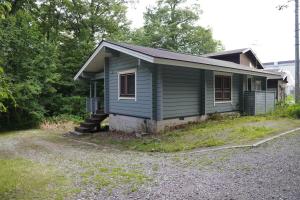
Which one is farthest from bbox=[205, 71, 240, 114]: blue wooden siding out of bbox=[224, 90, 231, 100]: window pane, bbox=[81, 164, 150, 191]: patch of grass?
bbox=[81, 164, 150, 191]: patch of grass

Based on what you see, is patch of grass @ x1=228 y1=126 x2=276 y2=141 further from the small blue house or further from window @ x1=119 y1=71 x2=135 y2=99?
window @ x1=119 y1=71 x2=135 y2=99

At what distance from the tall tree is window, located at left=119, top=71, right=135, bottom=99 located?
62.0 ft

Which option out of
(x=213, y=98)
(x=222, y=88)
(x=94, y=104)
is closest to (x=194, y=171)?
(x=213, y=98)

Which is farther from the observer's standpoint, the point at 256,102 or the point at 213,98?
the point at 256,102

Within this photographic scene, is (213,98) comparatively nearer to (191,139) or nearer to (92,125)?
(191,139)

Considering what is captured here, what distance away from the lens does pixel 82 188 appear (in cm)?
393

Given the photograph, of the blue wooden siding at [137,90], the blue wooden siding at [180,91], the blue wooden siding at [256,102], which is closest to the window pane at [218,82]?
the blue wooden siding at [180,91]

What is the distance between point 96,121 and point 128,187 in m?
7.76

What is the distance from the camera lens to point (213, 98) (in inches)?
443

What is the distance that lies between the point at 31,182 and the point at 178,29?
28.5 m

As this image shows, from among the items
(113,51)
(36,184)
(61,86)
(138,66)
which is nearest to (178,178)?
(36,184)

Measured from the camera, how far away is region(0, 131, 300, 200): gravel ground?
3578mm

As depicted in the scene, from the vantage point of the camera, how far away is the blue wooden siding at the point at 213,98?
1091 cm

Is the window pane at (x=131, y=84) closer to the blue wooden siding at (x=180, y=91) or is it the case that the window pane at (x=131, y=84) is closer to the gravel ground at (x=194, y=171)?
the blue wooden siding at (x=180, y=91)
